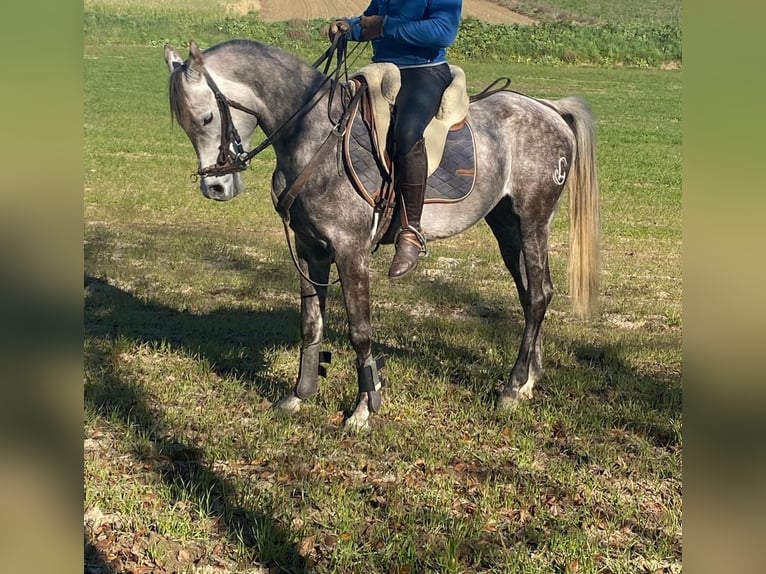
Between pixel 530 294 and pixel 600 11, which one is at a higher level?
pixel 600 11

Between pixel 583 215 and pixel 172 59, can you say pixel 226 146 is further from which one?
pixel 583 215

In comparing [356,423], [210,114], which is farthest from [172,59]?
[356,423]

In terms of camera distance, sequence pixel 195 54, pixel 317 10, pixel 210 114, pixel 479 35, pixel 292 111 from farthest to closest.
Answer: pixel 317 10 < pixel 479 35 < pixel 292 111 < pixel 210 114 < pixel 195 54

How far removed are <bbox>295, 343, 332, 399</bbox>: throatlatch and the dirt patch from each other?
1482 inches

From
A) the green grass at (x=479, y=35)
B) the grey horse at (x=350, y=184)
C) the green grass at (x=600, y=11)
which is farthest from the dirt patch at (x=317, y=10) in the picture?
the grey horse at (x=350, y=184)

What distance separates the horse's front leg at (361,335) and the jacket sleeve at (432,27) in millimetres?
1430

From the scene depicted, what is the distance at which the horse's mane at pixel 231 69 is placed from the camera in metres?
4.58

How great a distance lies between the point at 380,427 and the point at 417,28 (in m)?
2.70

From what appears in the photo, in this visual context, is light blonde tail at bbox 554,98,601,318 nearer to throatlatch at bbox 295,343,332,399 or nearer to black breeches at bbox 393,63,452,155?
black breeches at bbox 393,63,452,155

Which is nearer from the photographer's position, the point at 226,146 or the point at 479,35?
the point at 226,146

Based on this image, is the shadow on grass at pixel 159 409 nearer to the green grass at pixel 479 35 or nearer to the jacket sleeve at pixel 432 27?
the jacket sleeve at pixel 432 27

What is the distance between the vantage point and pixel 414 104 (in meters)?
5.09
